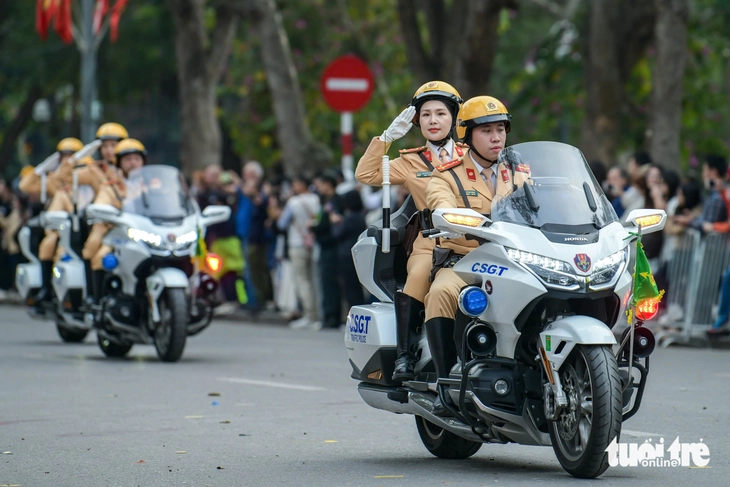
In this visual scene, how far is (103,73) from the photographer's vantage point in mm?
39625

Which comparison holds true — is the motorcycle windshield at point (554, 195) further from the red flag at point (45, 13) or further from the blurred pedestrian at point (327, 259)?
the red flag at point (45, 13)

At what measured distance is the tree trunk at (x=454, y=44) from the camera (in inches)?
848

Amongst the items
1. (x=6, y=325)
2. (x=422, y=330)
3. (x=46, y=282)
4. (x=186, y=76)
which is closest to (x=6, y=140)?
(x=186, y=76)

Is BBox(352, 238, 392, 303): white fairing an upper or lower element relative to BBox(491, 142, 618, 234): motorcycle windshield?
lower

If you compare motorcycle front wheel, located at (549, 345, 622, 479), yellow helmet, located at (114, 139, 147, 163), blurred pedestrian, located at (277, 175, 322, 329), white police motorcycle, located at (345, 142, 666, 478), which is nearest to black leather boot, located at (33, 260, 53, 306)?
yellow helmet, located at (114, 139, 147, 163)

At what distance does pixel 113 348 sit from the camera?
1545 centimetres

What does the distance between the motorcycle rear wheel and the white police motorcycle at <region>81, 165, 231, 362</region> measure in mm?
6207

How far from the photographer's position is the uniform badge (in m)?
7.11

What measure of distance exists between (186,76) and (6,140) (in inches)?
823

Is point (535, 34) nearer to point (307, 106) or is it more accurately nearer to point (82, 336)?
point (307, 106)

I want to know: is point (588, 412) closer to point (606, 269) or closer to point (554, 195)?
point (606, 269)

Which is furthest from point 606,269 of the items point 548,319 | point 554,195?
point 554,195

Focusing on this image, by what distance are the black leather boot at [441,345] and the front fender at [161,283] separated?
673 cm

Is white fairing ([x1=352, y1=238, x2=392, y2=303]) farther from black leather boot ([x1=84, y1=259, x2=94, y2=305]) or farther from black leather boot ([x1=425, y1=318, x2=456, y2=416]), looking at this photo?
black leather boot ([x1=84, y1=259, x2=94, y2=305])
